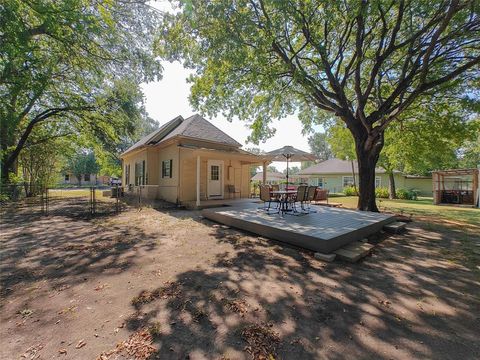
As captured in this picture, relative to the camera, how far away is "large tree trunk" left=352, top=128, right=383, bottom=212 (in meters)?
10.2

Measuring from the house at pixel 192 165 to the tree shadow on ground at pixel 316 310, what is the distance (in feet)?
26.4

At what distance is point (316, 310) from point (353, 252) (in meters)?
2.57

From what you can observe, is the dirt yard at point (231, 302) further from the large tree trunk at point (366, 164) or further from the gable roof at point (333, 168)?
the gable roof at point (333, 168)

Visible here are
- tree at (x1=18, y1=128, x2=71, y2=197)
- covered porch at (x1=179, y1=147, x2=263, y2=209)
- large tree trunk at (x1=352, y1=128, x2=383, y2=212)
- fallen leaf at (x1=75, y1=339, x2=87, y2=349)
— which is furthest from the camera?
tree at (x1=18, y1=128, x2=71, y2=197)

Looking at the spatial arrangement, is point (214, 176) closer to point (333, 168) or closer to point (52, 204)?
point (52, 204)

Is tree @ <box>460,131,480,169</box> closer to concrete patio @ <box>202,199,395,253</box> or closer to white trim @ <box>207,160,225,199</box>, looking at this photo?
concrete patio @ <box>202,199,395,253</box>

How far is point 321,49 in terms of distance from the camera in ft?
25.3

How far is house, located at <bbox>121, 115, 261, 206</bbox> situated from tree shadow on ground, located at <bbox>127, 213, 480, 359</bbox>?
8.03 m

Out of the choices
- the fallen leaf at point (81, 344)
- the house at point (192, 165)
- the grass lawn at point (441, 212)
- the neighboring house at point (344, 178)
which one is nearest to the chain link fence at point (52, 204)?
the house at point (192, 165)

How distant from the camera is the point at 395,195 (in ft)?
78.7

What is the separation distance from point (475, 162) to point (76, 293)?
4971 cm

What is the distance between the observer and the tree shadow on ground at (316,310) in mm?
2287

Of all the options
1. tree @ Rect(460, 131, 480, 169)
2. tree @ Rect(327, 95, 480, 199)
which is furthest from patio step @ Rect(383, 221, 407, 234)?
→ tree @ Rect(460, 131, 480, 169)

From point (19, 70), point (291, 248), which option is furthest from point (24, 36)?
point (291, 248)
